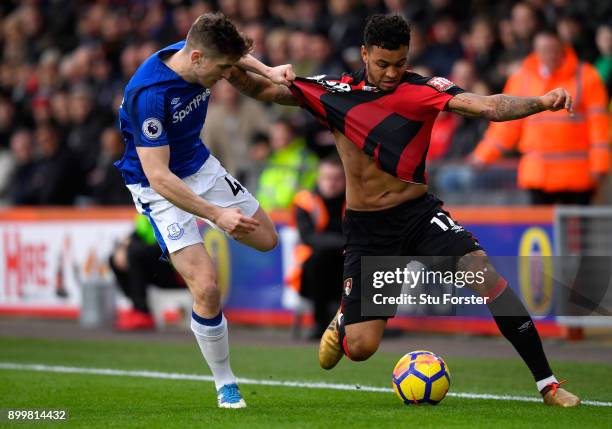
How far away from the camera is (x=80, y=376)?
9.66 metres

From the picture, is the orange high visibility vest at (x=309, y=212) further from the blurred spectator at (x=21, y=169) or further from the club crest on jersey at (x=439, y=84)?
the blurred spectator at (x=21, y=169)

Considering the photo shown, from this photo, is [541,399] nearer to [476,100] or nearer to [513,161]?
[476,100]

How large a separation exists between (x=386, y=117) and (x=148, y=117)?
59.2 inches

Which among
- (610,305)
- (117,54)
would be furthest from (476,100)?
(117,54)

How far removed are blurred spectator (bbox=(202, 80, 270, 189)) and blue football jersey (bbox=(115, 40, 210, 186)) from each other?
7083 millimetres

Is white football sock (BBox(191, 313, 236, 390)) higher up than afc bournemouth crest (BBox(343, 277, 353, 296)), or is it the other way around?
afc bournemouth crest (BBox(343, 277, 353, 296))

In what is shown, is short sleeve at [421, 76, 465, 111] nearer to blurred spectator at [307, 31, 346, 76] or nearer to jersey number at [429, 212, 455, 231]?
jersey number at [429, 212, 455, 231]

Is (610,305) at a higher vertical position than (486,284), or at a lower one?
lower

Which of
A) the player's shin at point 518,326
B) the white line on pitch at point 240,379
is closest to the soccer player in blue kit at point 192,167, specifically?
the white line on pitch at point 240,379

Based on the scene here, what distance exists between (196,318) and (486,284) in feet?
6.07

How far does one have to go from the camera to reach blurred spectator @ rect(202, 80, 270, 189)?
15.3m

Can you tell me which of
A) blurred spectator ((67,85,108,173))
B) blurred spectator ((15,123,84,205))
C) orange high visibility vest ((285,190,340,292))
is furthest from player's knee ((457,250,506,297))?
blurred spectator ((67,85,108,173))

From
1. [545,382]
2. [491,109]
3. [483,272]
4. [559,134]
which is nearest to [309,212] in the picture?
[559,134]

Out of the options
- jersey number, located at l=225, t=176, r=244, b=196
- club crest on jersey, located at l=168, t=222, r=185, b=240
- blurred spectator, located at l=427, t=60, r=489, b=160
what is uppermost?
blurred spectator, located at l=427, t=60, r=489, b=160
